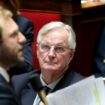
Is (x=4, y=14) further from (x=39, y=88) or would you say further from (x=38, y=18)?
(x=38, y=18)

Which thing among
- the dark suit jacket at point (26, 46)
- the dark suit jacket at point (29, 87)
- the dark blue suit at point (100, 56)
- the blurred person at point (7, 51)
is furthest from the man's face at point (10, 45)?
the dark blue suit at point (100, 56)

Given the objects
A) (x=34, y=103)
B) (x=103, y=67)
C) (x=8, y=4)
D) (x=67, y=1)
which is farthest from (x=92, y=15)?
(x=8, y=4)

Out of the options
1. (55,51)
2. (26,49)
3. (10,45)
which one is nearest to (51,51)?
(55,51)

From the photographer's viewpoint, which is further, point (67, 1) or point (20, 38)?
point (67, 1)

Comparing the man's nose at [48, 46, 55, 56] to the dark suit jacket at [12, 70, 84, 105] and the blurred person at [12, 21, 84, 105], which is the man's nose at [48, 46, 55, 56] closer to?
the blurred person at [12, 21, 84, 105]

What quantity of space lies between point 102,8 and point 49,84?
116 cm

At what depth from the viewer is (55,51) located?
1.89 meters

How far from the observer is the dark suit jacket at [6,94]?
3.21 feet

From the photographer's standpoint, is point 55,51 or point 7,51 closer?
point 7,51

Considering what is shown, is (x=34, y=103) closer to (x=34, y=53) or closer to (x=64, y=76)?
(x=64, y=76)

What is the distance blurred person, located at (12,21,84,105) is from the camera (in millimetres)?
1828

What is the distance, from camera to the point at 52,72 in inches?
72.4

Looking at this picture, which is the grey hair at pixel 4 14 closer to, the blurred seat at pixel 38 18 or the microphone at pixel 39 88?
the microphone at pixel 39 88

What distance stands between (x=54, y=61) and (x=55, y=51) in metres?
0.07
